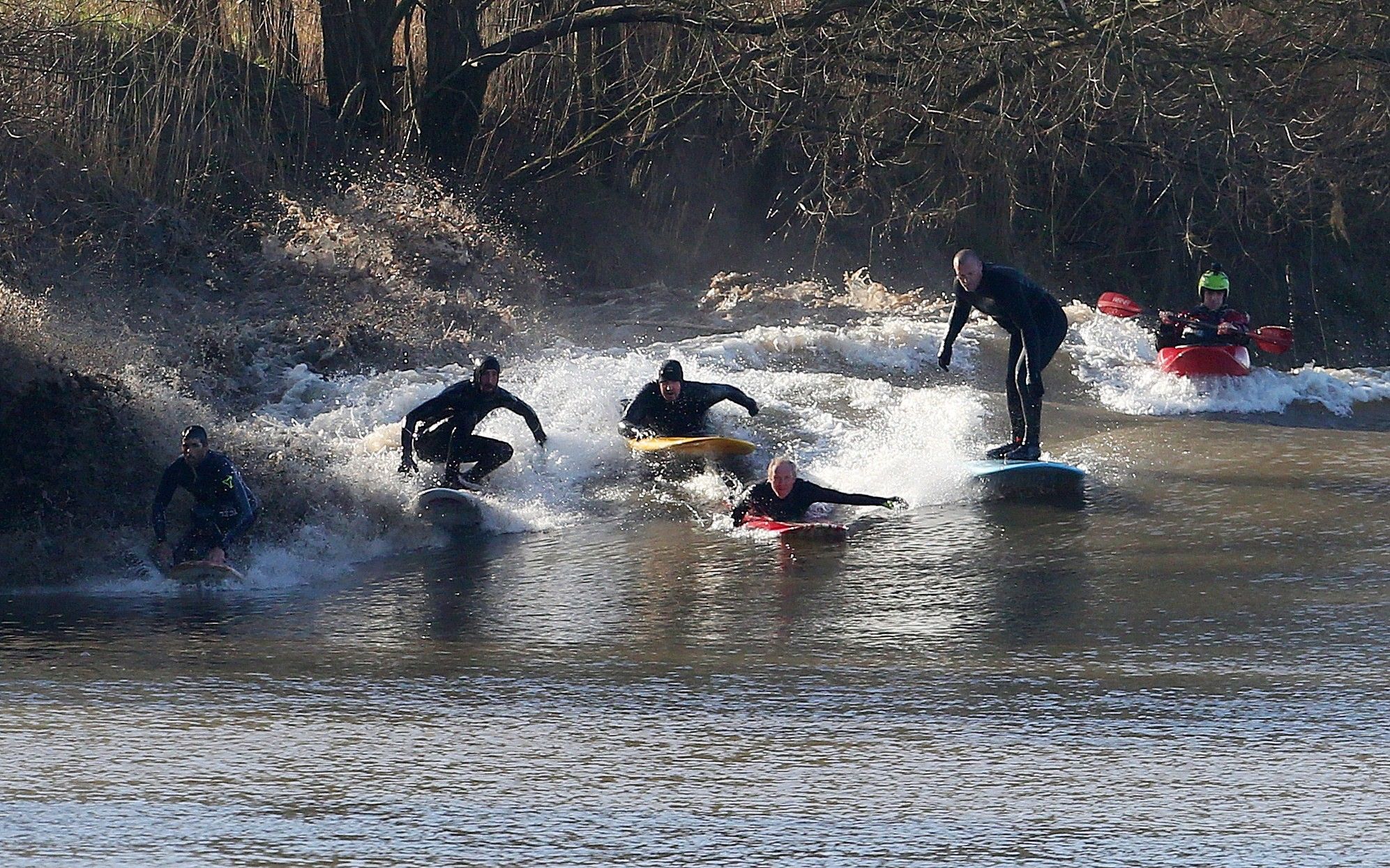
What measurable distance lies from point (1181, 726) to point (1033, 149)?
705 inches

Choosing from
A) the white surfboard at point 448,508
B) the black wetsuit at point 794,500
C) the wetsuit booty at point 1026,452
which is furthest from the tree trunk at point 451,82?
the black wetsuit at point 794,500

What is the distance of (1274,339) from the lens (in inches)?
640

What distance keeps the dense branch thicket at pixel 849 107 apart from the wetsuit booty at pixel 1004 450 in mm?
8365

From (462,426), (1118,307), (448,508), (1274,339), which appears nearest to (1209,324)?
(1274,339)

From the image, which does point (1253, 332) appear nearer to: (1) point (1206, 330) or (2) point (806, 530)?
(1) point (1206, 330)

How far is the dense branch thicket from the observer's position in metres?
19.6

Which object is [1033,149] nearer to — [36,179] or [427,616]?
[36,179]

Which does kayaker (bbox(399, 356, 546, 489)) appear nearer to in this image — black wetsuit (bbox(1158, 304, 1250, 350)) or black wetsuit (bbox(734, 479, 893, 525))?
black wetsuit (bbox(734, 479, 893, 525))

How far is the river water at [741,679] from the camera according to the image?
5.21m

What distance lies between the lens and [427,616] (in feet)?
28.2

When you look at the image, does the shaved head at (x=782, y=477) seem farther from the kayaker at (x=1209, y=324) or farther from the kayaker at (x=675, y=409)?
the kayaker at (x=1209, y=324)

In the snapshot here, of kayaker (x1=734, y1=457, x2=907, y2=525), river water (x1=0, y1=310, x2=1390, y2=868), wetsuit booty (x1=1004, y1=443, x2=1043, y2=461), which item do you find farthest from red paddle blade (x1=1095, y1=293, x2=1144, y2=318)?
kayaker (x1=734, y1=457, x2=907, y2=525)

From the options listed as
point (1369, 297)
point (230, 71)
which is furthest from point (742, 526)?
point (1369, 297)

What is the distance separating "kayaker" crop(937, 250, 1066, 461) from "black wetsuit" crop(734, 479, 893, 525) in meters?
1.59
